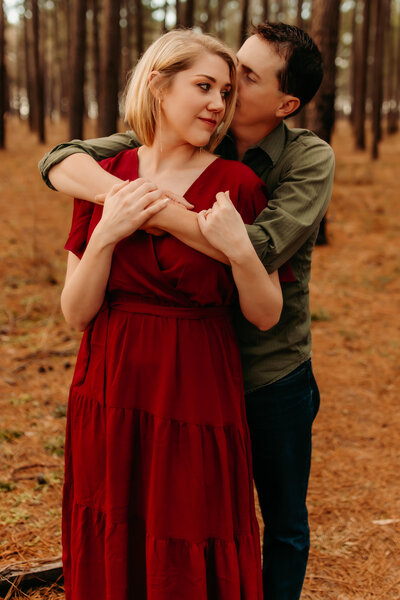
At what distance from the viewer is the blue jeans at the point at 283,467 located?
204 centimetres

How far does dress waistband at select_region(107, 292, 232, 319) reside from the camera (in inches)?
69.0

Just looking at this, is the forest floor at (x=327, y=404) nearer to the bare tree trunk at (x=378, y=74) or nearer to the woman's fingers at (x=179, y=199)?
the woman's fingers at (x=179, y=199)

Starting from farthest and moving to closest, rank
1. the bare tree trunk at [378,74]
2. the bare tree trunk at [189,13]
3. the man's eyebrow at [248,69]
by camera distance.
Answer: the bare tree trunk at [378,74], the bare tree trunk at [189,13], the man's eyebrow at [248,69]

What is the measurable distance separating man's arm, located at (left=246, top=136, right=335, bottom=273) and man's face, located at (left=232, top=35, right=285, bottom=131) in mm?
177

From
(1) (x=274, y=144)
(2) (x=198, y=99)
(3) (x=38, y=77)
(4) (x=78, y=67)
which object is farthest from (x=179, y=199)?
(3) (x=38, y=77)

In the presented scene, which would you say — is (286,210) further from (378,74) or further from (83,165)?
(378,74)

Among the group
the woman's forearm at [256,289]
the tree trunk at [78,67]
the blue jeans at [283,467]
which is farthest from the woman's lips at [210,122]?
the tree trunk at [78,67]

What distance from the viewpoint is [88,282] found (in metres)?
1.73

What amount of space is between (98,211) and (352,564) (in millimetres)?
2302

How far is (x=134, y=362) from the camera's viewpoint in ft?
5.78

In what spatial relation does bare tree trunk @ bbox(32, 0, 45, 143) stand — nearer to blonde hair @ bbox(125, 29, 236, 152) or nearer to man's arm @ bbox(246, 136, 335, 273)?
blonde hair @ bbox(125, 29, 236, 152)

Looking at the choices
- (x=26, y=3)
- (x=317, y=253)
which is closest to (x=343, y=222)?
(x=317, y=253)

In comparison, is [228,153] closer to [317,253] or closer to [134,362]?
[134,362]

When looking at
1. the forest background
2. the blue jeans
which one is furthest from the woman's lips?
the blue jeans
